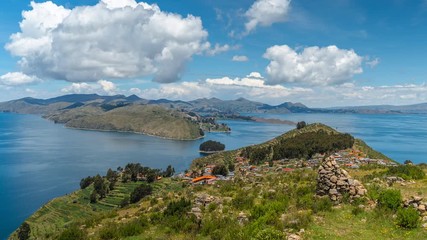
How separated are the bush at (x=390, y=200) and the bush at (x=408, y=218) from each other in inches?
70.2

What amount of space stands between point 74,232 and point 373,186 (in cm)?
2158

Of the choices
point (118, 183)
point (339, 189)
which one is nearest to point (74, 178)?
point (118, 183)

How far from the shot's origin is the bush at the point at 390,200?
63.0ft

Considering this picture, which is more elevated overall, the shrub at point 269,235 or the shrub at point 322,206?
the shrub at point 269,235

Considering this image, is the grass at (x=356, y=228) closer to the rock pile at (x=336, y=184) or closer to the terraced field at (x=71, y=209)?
the rock pile at (x=336, y=184)

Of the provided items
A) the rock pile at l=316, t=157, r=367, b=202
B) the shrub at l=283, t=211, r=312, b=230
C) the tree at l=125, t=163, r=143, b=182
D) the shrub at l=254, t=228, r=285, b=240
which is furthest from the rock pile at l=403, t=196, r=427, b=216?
the tree at l=125, t=163, r=143, b=182

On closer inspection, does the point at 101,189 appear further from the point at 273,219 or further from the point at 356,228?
the point at 356,228

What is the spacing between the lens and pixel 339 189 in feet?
72.8

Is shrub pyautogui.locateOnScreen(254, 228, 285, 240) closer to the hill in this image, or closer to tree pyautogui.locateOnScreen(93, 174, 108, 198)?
the hill

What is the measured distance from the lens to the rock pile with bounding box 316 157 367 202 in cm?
2162

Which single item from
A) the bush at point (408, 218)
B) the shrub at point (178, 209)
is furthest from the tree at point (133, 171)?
the bush at point (408, 218)

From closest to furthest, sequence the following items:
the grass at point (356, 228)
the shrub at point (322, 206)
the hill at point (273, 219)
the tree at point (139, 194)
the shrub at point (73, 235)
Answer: the grass at point (356, 228), the hill at point (273, 219), the shrub at point (322, 206), the shrub at point (73, 235), the tree at point (139, 194)

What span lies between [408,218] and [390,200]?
2754 mm

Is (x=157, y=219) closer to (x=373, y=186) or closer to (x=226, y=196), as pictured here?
(x=226, y=196)
